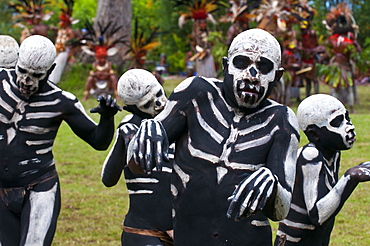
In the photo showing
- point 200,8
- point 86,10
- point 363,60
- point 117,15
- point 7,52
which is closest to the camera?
point 7,52

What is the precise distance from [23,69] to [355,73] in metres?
14.3

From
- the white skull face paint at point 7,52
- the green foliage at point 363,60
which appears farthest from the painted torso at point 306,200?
the green foliage at point 363,60

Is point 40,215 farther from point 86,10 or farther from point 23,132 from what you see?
point 86,10

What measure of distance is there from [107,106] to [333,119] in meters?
1.44

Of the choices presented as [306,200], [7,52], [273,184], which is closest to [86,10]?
[7,52]

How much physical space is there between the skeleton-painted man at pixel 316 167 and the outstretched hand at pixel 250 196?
54.3 inches

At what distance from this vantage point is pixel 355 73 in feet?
58.4

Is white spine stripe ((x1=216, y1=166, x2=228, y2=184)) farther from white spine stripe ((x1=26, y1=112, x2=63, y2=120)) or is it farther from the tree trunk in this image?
the tree trunk

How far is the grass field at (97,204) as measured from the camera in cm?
748

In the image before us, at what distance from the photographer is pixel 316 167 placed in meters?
4.12

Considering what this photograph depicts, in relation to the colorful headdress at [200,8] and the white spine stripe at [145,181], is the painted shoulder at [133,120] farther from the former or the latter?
the colorful headdress at [200,8]

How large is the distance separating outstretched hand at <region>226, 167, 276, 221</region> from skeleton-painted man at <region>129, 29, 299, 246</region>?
0.97ft

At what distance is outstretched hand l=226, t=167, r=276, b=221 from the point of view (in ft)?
8.63

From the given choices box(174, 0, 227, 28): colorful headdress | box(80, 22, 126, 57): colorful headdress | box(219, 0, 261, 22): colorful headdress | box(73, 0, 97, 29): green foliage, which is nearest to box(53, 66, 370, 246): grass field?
box(219, 0, 261, 22): colorful headdress
